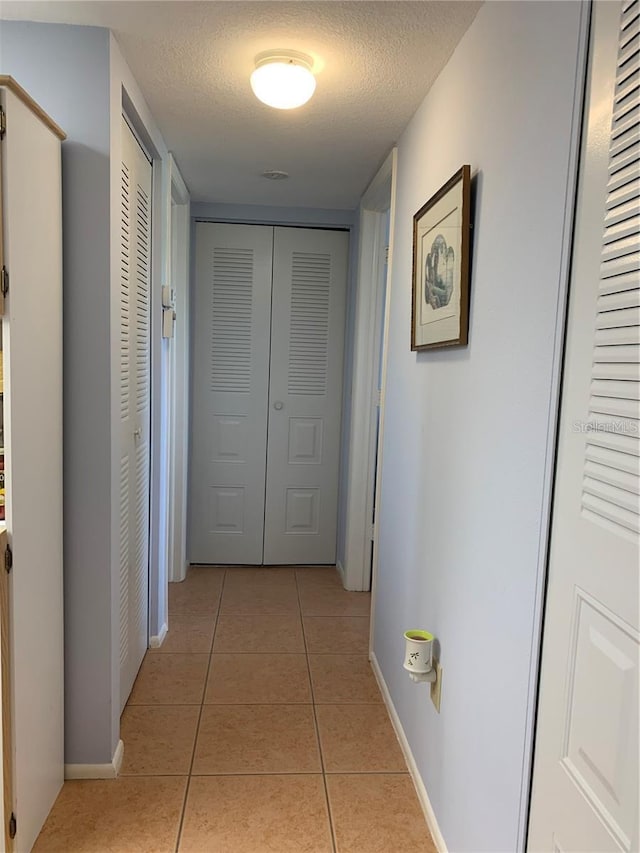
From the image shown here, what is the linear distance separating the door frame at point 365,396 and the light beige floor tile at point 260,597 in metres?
0.38

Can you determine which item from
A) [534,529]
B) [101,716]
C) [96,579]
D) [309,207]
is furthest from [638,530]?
[309,207]

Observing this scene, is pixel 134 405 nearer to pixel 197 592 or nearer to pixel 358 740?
pixel 358 740

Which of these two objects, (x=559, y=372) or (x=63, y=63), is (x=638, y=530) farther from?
(x=63, y=63)

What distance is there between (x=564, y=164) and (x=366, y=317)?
229cm

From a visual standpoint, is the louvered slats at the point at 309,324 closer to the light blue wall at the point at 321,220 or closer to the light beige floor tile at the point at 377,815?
the light blue wall at the point at 321,220

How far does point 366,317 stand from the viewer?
3297mm

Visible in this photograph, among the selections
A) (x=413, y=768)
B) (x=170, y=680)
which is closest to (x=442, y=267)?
(x=413, y=768)

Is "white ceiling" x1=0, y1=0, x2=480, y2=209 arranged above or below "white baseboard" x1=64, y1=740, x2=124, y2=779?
above

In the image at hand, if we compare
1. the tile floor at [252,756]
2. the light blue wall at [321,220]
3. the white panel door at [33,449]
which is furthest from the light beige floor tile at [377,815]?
the light blue wall at [321,220]

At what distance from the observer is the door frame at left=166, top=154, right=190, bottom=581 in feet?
10.3

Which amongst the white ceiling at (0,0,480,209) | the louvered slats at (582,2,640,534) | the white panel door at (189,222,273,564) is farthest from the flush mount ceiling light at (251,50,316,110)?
the white panel door at (189,222,273,564)

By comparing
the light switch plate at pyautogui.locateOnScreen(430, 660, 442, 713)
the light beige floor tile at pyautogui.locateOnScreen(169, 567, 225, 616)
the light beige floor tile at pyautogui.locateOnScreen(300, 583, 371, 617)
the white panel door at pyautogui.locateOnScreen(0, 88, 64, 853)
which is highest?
the white panel door at pyautogui.locateOnScreen(0, 88, 64, 853)

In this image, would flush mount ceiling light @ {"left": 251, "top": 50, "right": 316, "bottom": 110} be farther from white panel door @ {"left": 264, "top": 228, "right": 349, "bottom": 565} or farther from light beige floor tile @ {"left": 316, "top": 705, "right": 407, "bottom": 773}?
light beige floor tile @ {"left": 316, "top": 705, "right": 407, "bottom": 773}

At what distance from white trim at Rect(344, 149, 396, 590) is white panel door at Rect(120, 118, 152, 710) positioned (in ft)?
4.17
